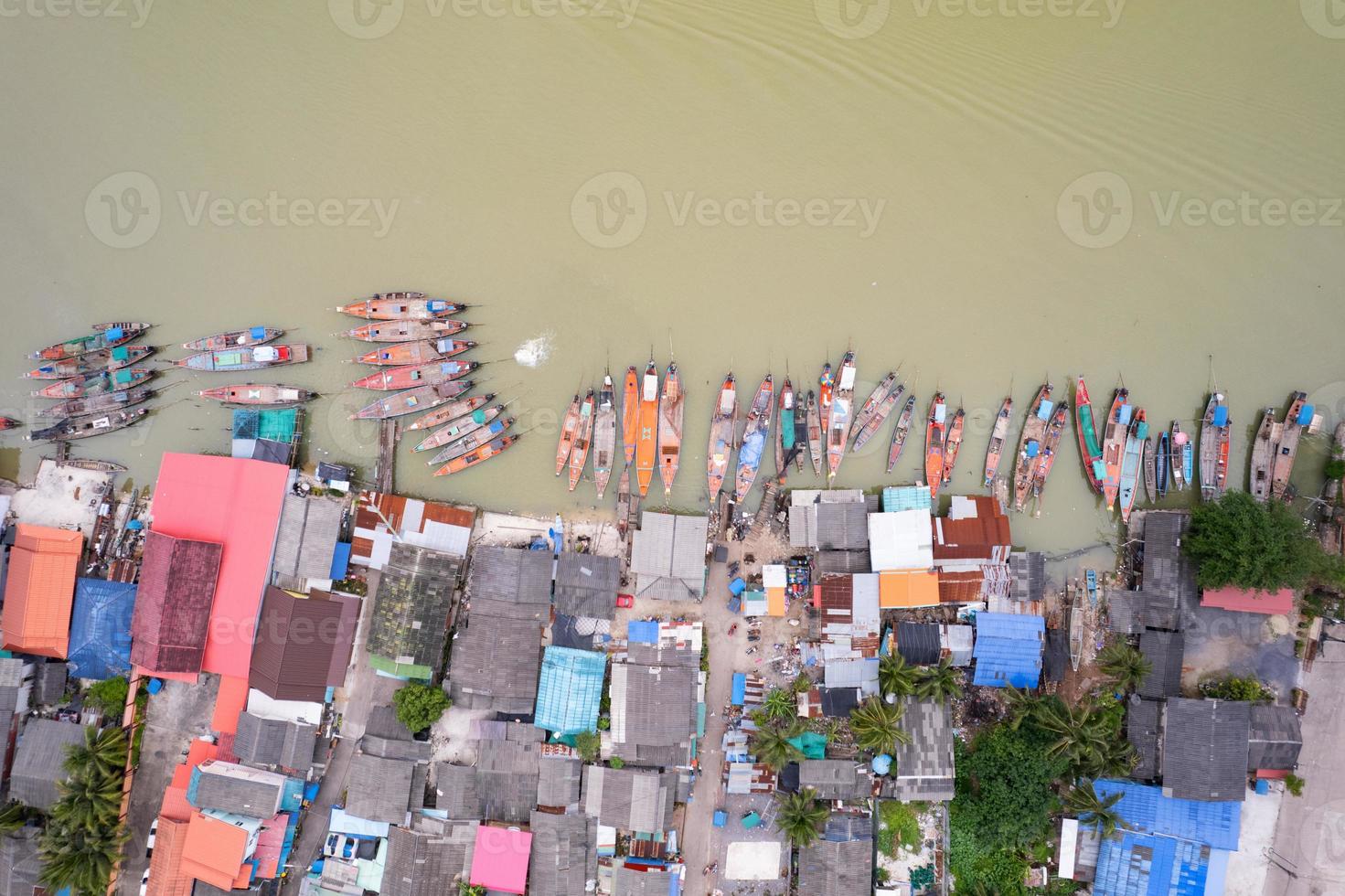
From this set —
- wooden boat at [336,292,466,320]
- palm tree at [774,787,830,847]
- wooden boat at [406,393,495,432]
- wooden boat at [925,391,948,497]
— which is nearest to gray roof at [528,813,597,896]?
palm tree at [774,787,830,847]

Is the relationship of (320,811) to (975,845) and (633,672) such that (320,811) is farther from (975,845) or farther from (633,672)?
(975,845)

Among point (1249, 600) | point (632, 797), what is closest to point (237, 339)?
point (632, 797)

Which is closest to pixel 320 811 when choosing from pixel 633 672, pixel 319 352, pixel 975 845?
pixel 633 672

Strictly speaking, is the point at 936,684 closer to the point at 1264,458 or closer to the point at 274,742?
the point at 1264,458

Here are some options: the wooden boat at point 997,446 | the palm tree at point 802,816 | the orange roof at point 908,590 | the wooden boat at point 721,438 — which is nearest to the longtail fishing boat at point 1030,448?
the wooden boat at point 997,446

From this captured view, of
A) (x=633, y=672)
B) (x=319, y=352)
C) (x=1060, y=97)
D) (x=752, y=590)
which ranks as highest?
(x=1060, y=97)

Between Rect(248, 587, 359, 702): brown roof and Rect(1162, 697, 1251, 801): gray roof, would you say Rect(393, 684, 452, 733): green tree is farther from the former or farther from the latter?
Rect(1162, 697, 1251, 801): gray roof
